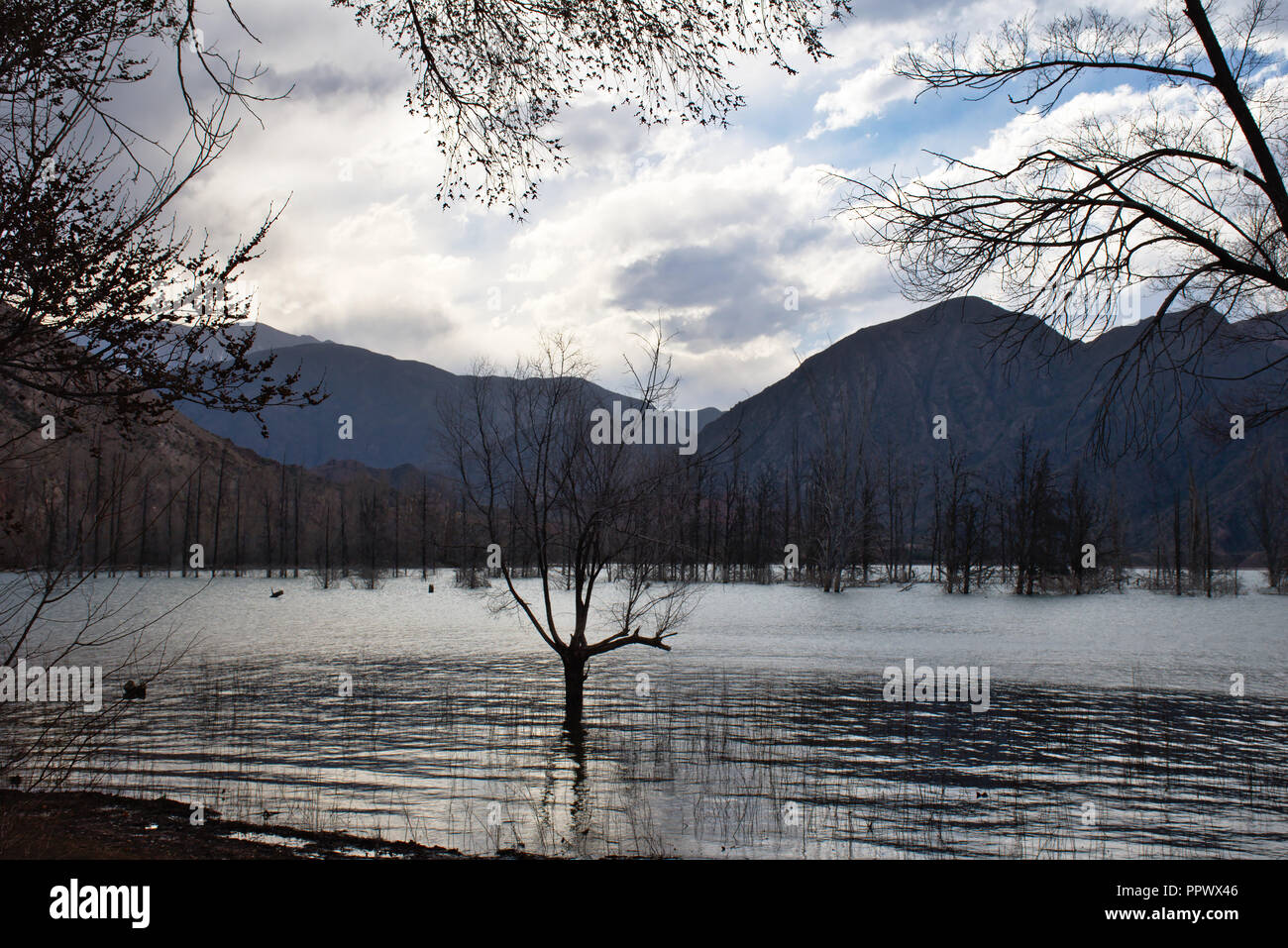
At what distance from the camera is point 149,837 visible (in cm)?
889

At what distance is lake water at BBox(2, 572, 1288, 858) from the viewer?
1068 cm

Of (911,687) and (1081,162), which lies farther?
(911,687)

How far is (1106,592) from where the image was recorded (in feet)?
238

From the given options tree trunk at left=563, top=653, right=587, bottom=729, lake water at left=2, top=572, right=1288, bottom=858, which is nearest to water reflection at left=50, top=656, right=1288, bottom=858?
lake water at left=2, top=572, right=1288, bottom=858

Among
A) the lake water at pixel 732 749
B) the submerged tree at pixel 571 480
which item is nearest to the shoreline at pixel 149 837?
the lake water at pixel 732 749

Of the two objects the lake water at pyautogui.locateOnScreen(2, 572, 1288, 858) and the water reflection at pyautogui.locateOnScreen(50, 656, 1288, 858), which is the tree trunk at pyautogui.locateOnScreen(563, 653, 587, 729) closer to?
the lake water at pyautogui.locateOnScreen(2, 572, 1288, 858)

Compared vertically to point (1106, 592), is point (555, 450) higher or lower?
higher

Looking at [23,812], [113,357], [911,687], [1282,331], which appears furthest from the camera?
[911,687]

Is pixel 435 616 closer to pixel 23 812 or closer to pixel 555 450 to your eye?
pixel 555 450

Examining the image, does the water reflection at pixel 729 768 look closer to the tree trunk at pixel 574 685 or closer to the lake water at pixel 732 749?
the lake water at pixel 732 749

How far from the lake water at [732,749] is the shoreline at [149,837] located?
23.2 inches

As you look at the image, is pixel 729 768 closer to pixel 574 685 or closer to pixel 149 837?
pixel 574 685

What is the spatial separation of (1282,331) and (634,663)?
21.3m
